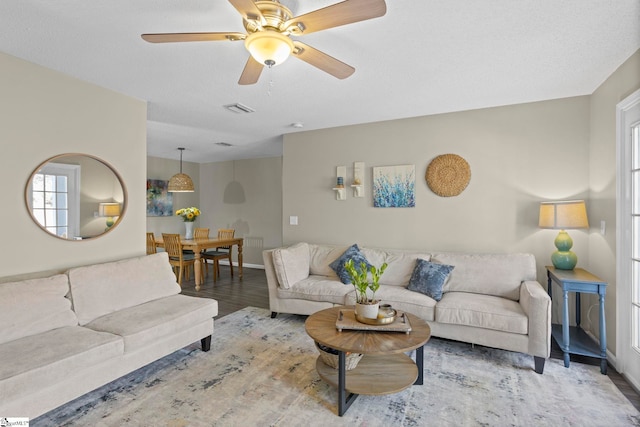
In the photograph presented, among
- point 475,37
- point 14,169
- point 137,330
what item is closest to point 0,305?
point 137,330

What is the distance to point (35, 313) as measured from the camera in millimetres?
2195

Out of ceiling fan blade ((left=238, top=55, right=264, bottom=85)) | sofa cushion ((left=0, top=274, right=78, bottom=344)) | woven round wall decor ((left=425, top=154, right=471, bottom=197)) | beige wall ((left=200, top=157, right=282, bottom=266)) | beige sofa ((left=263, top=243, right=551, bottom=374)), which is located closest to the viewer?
ceiling fan blade ((left=238, top=55, right=264, bottom=85))

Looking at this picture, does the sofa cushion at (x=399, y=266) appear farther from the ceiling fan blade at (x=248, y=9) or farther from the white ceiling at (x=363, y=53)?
the ceiling fan blade at (x=248, y=9)

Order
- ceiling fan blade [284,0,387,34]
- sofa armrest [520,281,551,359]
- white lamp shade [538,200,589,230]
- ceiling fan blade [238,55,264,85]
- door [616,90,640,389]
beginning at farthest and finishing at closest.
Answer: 1. white lamp shade [538,200,589,230]
2. sofa armrest [520,281,551,359]
3. door [616,90,640,389]
4. ceiling fan blade [238,55,264,85]
5. ceiling fan blade [284,0,387,34]

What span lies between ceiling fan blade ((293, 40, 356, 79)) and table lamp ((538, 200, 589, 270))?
2393 mm

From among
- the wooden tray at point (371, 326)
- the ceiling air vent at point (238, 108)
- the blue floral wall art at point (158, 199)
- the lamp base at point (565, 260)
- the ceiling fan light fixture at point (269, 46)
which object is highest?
the ceiling air vent at point (238, 108)

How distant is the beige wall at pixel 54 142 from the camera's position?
2438 mm

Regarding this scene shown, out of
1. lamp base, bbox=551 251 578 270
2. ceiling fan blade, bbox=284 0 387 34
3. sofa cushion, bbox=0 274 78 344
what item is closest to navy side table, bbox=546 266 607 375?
lamp base, bbox=551 251 578 270

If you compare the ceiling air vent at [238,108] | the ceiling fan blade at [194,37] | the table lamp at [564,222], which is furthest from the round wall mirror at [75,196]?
the table lamp at [564,222]

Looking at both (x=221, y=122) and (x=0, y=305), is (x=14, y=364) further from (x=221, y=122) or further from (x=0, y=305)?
(x=221, y=122)

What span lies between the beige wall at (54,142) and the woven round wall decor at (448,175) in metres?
3.37

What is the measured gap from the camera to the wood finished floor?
9.76 feet

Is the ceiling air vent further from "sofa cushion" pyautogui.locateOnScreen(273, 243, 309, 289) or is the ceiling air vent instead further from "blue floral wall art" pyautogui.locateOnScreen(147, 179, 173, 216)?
"blue floral wall art" pyautogui.locateOnScreen(147, 179, 173, 216)

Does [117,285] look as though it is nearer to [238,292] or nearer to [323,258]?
[323,258]
